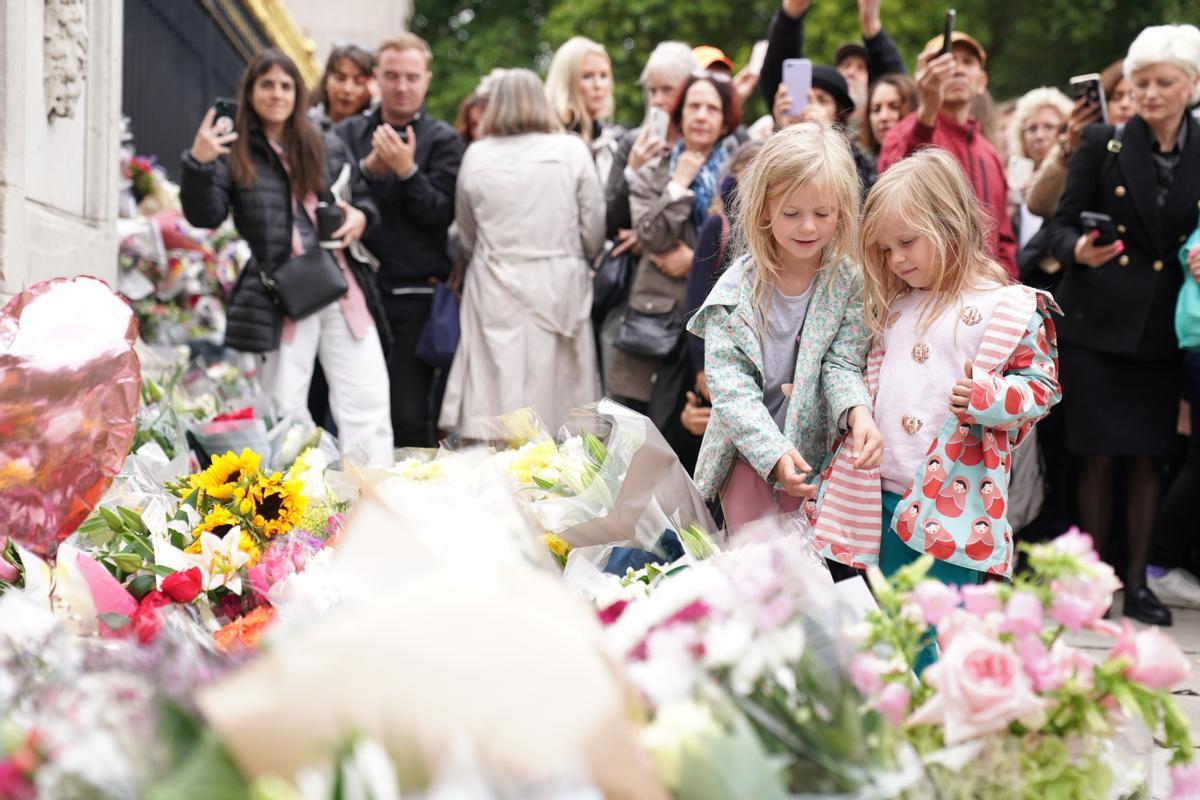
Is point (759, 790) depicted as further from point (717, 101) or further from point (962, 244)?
point (717, 101)

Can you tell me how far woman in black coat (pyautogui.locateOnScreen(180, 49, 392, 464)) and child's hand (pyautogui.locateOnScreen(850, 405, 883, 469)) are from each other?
8.34ft

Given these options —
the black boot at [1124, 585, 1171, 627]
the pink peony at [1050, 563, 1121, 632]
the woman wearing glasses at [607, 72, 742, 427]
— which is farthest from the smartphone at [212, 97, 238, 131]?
the pink peony at [1050, 563, 1121, 632]

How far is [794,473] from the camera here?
322 centimetres

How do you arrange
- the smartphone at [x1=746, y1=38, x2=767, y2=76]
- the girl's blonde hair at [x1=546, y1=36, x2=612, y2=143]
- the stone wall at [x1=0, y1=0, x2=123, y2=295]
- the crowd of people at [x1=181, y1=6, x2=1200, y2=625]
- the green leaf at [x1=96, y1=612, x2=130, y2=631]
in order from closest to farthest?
the green leaf at [x1=96, y1=612, x2=130, y2=631] → the crowd of people at [x1=181, y1=6, x2=1200, y2=625] → the stone wall at [x1=0, y1=0, x2=123, y2=295] → the girl's blonde hair at [x1=546, y1=36, x2=612, y2=143] → the smartphone at [x1=746, y1=38, x2=767, y2=76]

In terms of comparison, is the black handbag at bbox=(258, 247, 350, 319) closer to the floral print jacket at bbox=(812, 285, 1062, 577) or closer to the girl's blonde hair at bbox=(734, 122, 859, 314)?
the girl's blonde hair at bbox=(734, 122, 859, 314)

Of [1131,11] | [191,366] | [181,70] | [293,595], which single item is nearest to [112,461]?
[293,595]

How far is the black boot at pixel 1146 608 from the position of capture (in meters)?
5.48

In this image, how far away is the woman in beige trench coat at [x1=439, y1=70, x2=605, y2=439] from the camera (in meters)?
6.14

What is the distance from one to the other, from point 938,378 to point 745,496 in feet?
1.92

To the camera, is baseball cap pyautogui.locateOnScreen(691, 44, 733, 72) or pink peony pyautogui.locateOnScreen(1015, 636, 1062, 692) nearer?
pink peony pyautogui.locateOnScreen(1015, 636, 1062, 692)

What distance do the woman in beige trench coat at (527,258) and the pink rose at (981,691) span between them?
4609mm

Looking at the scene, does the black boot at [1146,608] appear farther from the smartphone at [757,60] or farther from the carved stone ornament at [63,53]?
the carved stone ornament at [63,53]

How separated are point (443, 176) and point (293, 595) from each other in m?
4.20

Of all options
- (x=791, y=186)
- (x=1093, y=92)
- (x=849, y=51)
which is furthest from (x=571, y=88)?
(x=791, y=186)
